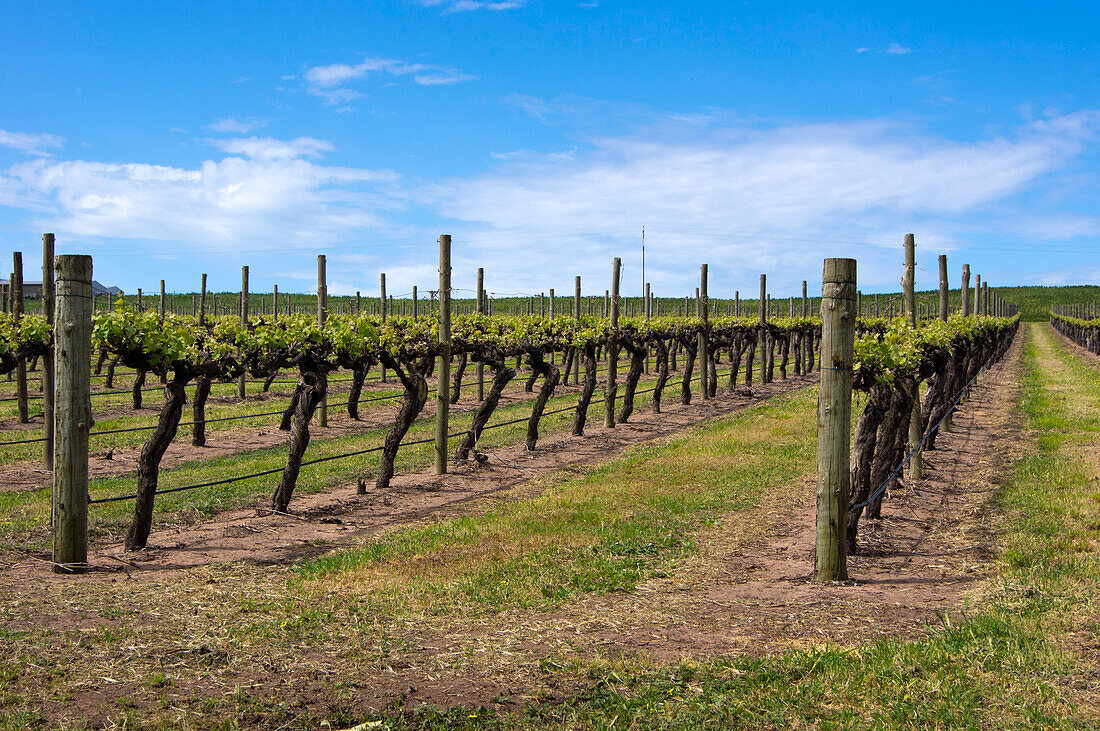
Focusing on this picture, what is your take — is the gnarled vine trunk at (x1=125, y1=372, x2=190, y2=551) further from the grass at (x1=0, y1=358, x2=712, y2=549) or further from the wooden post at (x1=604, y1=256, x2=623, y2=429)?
the wooden post at (x1=604, y1=256, x2=623, y2=429)

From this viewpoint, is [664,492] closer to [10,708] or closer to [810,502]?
[810,502]

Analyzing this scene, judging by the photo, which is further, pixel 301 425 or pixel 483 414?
pixel 483 414

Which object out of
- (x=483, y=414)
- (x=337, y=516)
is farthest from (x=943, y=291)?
(x=337, y=516)

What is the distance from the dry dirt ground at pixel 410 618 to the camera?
4672 mm

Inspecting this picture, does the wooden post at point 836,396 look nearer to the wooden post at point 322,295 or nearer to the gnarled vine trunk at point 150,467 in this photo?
the gnarled vine trunk at point 150,467

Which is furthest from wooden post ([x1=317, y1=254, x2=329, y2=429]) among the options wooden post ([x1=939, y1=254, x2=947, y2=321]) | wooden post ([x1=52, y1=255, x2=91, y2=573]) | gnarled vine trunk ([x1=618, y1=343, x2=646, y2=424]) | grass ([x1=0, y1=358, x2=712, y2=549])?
wooden post ([x1=939, y1=254, x2=947, y2=321])

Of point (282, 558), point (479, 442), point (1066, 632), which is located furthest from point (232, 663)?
point (479, 442)

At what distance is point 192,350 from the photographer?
28.5 ft

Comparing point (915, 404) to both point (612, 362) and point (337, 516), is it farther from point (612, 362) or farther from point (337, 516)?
point (612, 362)

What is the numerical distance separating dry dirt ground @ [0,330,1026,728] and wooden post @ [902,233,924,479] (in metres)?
1.39

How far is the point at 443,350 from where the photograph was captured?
12523 mm

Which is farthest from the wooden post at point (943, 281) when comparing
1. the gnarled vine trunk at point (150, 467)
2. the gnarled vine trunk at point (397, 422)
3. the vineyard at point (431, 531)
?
the gnarled vine trunk at point (150, 467)

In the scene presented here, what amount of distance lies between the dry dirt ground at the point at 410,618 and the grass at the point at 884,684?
0.21 meters

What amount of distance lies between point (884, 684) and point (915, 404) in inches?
264
